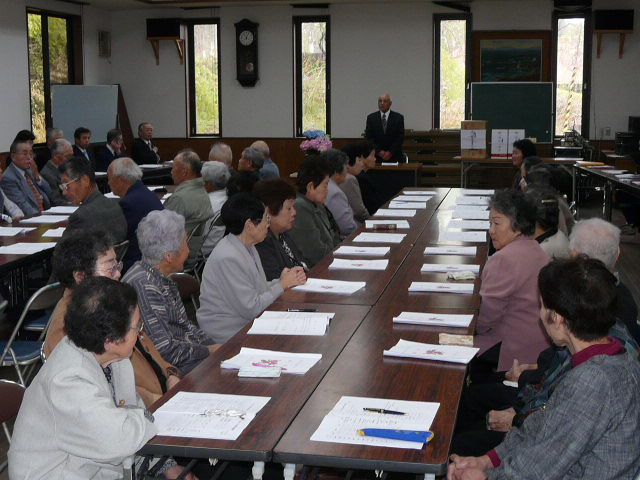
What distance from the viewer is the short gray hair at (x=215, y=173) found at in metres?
7.09

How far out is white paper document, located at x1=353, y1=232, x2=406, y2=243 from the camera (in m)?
5.73

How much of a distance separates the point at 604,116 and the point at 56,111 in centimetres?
872

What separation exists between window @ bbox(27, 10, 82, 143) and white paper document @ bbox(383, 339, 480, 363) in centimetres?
1026

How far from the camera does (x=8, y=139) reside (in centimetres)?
1145

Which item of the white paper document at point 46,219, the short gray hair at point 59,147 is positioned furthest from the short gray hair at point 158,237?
the short gray hair at point 59,147

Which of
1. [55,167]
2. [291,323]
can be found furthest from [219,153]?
[291,323]

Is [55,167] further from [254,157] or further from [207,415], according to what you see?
[207,415]

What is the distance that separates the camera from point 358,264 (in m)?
4.86

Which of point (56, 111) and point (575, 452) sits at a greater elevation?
point (56, 111)

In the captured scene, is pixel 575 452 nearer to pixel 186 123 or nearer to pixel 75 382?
pixel 75 382

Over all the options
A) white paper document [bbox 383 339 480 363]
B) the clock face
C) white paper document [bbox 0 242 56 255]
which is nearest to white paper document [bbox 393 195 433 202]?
white paper document [bbox 0 242 56 255]

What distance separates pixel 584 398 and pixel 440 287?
202 cm

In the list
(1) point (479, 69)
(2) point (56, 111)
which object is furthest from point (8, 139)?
(1) point (479, 69)

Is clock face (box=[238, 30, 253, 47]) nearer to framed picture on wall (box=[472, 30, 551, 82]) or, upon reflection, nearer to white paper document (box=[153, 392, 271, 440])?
framed picture on wall (box=[472, 30, 551, 82])
